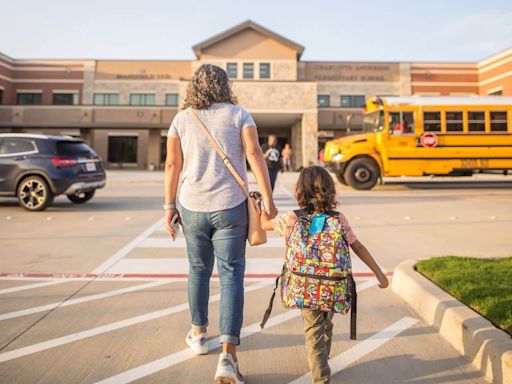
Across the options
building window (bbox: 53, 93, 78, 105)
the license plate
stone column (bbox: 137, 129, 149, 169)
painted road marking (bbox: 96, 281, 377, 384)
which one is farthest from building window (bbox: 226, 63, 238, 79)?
painted road marking (bbox: 96, 281, 377, 384)

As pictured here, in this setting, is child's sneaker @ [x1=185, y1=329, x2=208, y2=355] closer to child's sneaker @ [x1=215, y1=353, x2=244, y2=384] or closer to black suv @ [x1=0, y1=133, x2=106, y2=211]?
child's sneaker @ [x1=215, y1=353, x2=244, y2=384]

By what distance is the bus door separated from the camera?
13.8 metres

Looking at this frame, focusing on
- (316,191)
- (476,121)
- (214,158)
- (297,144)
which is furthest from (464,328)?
(297,144)

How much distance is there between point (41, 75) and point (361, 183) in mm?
38720

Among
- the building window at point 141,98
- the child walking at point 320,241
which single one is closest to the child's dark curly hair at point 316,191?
the child walking at point 320,241

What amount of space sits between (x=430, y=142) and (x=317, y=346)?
42.9 feet

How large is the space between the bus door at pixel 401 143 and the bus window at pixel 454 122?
Answer: 3.82ft

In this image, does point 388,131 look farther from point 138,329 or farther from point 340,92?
point 340,92

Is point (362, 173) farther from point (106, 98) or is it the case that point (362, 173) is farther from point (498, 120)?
point (106, 98)

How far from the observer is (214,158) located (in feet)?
8.36

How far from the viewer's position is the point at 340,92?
126ft

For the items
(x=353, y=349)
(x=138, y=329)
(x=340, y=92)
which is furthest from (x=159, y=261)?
(x=340, y=92)

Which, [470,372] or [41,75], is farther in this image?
[41,75]

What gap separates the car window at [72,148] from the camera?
963 cm
